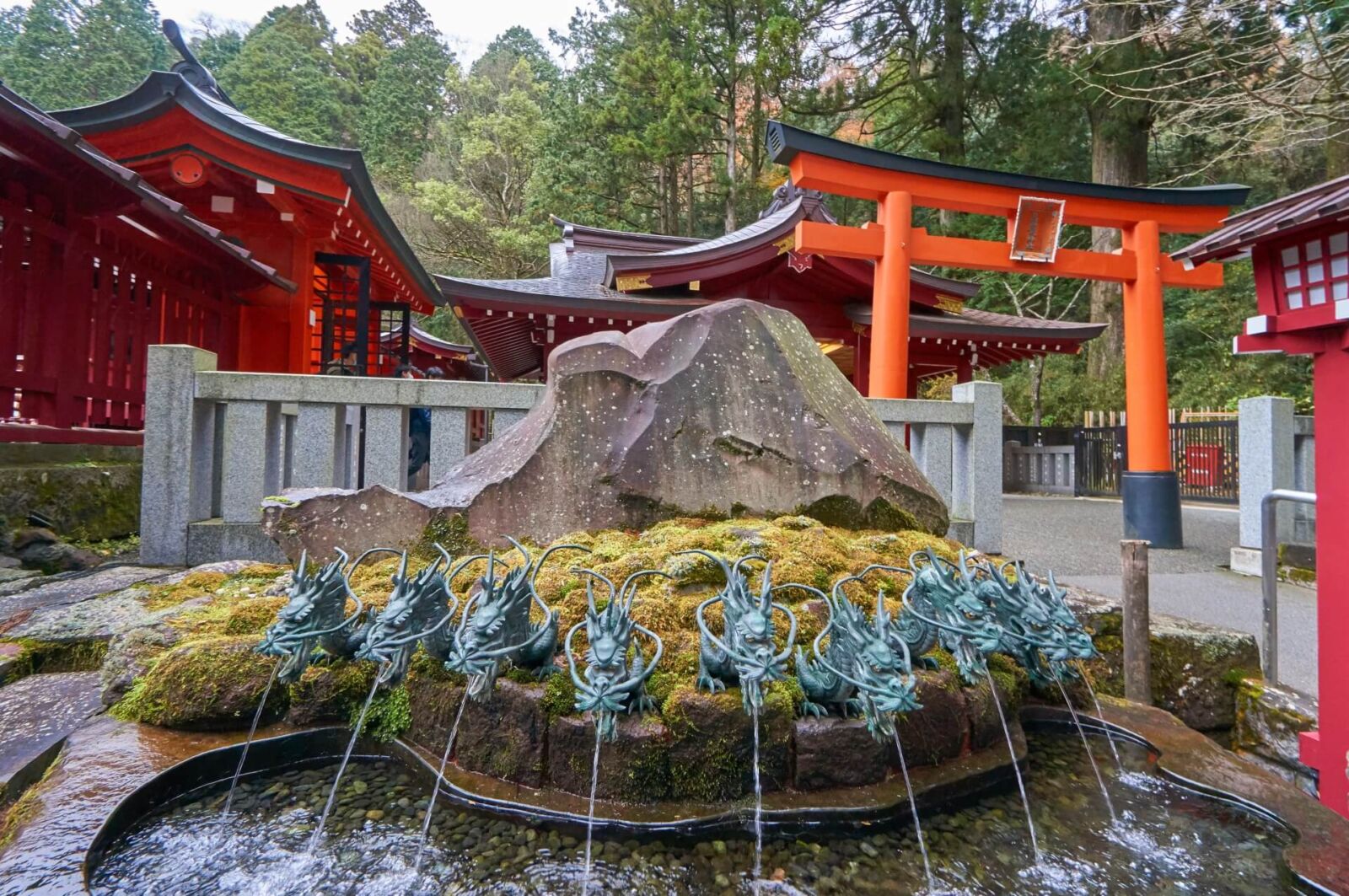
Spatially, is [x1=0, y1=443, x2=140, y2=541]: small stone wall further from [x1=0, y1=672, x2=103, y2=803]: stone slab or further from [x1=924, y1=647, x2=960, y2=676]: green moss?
[x1=924, y1=647, x2=960, y2=676]: green moss

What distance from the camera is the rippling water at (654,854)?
1896mm

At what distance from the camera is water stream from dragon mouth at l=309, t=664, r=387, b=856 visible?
209cm

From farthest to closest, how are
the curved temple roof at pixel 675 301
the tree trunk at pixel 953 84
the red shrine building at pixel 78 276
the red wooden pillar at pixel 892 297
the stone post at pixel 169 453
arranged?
the tree trunk at pixel 953 84, the curved temple roof at pixel 675 301, the red wooden pillar at pixel 892 297, the red shrine building at pixel 78 276, the stone post at pixel 169 453

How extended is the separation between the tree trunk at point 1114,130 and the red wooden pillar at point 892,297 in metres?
8.39

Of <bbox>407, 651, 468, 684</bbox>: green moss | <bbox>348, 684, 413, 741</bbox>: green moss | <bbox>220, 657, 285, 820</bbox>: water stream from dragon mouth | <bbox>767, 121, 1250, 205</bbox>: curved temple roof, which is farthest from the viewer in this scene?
<bbox>767, 121, 1250, 205</bbox>: curved temple roof

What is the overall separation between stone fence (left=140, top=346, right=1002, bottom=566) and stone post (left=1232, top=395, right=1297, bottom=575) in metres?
3.40

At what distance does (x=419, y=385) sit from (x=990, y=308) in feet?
67.3

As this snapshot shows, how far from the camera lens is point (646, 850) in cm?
202

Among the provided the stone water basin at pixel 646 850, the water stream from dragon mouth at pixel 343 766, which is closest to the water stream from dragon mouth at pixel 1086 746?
the stone water basin at pixel 646 850

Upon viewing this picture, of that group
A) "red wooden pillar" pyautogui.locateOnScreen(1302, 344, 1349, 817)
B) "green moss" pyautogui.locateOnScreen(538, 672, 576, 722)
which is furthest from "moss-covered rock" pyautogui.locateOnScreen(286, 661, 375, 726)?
"red wooden pillar" pyautogui.locateOnScreen(1302, 344, 1349, 817)

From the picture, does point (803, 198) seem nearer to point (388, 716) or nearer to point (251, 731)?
point (388, 716)

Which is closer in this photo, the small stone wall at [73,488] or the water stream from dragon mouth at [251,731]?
the water stream from dragon mouth at [251,731]

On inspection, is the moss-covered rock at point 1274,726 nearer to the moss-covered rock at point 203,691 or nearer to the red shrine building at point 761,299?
the moss-covered rock at point 203,691

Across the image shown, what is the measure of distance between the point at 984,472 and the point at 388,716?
457 cm
